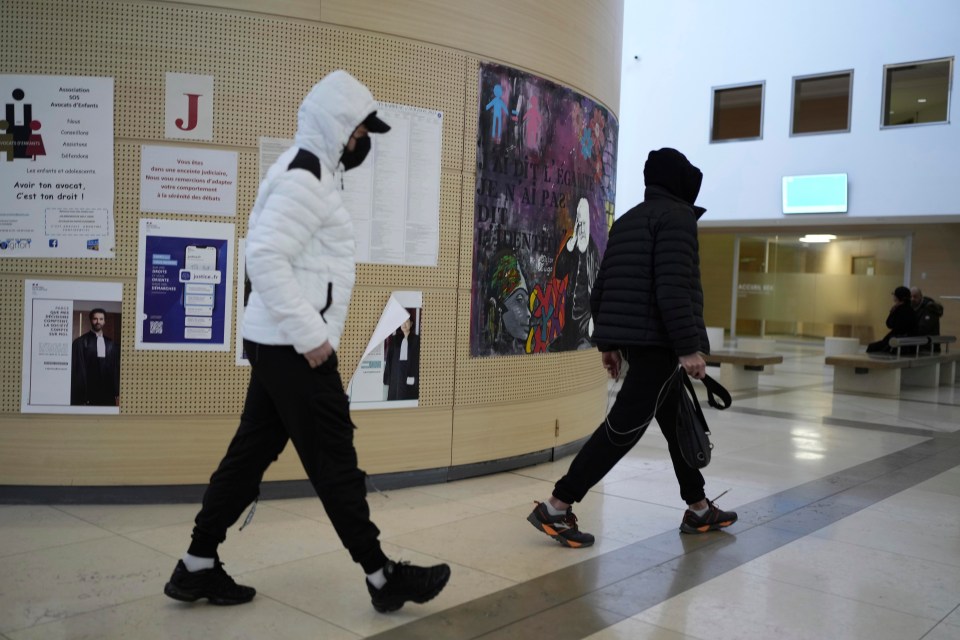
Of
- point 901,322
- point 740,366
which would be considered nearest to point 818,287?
point 901,322

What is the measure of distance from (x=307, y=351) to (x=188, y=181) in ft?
6.63

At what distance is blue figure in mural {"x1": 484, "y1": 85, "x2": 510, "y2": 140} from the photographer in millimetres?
5082

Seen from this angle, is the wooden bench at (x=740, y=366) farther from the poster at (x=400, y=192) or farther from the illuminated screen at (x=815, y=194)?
the illuminated screen at (x=815, y=194)

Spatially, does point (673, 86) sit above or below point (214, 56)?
above

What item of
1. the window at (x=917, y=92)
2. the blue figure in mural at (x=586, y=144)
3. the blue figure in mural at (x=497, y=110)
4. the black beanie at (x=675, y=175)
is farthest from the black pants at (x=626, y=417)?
the window at (x=917, y=92)

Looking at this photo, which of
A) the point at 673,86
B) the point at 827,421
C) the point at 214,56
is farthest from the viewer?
the point at 673,86

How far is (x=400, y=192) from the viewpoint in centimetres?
474

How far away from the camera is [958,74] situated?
16688 millimetres

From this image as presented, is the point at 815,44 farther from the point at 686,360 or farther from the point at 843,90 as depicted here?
the point at 686,360

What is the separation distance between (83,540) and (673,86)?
18.8 meters

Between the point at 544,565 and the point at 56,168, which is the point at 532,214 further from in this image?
the point at 56,168

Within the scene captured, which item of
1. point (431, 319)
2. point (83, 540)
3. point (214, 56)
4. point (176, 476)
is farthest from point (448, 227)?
point (83, 540)

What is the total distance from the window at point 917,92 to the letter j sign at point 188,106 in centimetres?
1643

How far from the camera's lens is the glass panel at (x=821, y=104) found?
18.0 m
